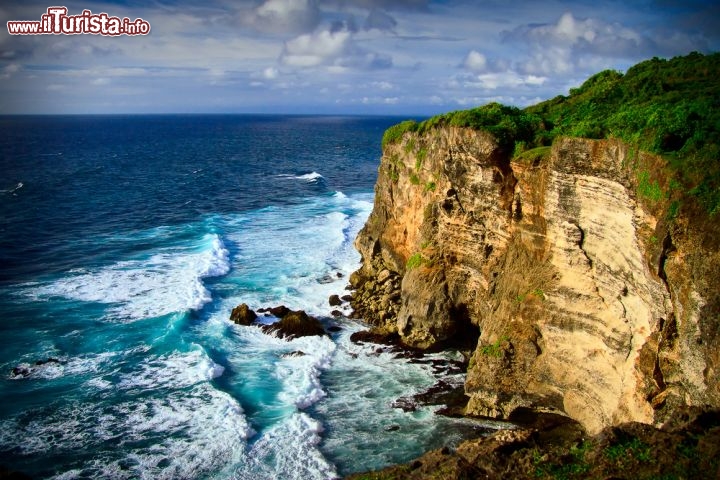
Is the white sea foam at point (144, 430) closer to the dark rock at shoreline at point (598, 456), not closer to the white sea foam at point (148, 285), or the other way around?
the white sea foam at point (148, 285)

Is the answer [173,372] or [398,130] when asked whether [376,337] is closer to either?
[173,372]

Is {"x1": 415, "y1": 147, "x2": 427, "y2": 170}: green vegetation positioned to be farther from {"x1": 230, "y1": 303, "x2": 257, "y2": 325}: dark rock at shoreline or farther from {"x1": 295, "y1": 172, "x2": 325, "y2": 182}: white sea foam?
{"x1": 295, "y1": 172, "x2": 325, "y2": 182}: white sea foam

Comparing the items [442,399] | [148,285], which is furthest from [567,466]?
[148,285]

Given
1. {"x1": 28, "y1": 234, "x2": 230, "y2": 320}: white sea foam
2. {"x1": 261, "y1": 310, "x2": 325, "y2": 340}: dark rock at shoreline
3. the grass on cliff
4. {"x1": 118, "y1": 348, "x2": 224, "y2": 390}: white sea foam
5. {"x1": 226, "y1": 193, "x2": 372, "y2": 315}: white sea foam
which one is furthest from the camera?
{"x1": 226, "y1": 193, "x2": 372, "y2": 315}: white sea foam

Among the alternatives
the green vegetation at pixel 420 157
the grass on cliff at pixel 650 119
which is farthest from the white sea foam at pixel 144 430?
the grass on cliff at pixel 650 119

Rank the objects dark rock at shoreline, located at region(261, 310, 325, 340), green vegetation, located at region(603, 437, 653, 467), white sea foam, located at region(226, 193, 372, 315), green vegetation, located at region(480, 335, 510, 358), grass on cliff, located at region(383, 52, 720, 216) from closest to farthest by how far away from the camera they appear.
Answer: green vegetation, located at region(603, 437, 653, 467) → grass on cliff, located at region(383, 52, 720, 216) → green vegetation, located at region(480, 335, 510, 358) → dark rock at shoreline, located at region(261, 310, 325, 340) → white sea foam, located at region(226, 193, 372, 315)

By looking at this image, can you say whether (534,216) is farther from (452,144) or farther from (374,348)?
(374,348)

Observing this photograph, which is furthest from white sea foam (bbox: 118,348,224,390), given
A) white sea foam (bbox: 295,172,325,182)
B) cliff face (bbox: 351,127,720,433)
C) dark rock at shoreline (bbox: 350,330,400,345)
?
white sea foam (bbox: 295,172,325,182)
